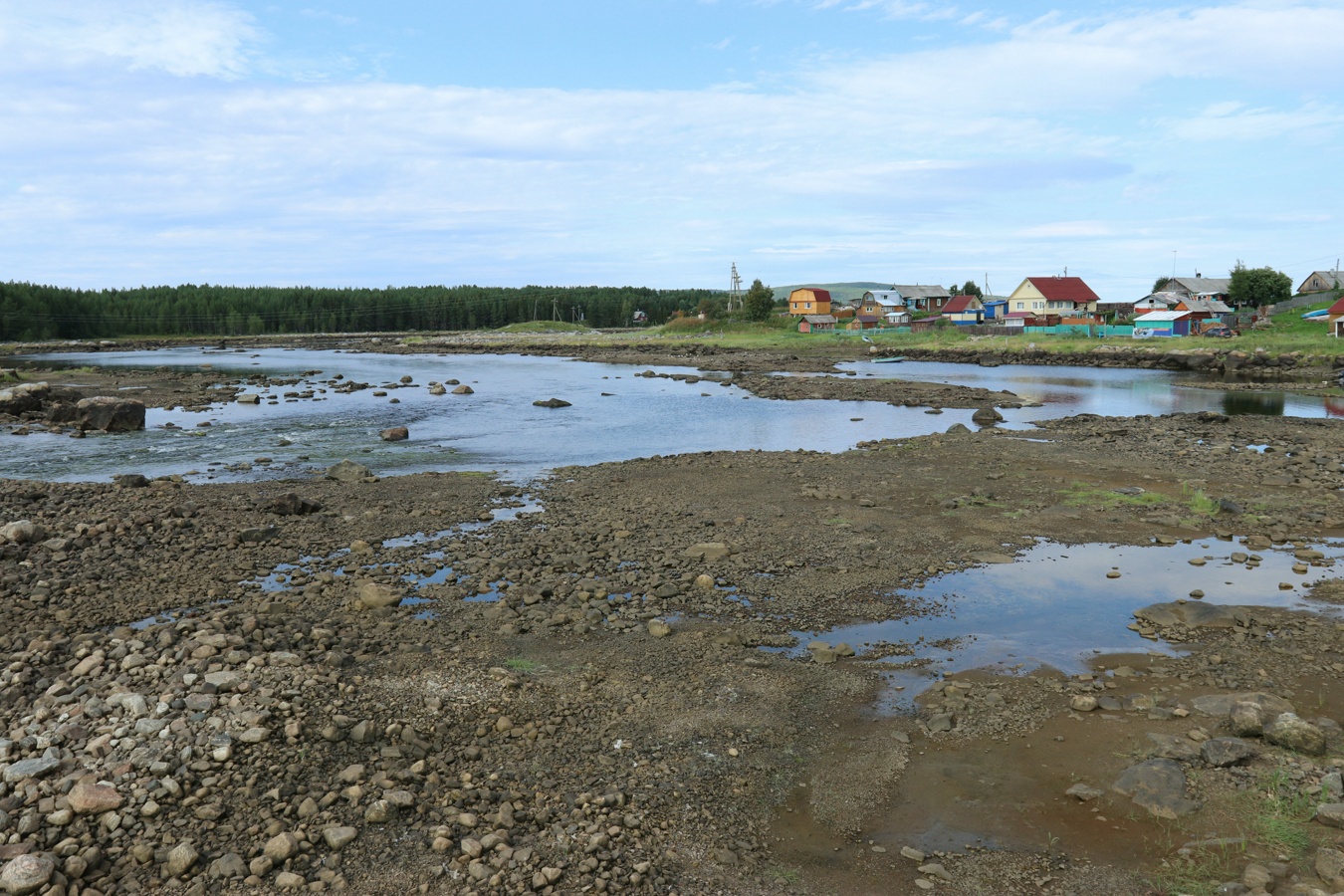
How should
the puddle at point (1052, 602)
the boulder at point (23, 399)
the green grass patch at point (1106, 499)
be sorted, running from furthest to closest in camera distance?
the boulder at point (23, 399) < the green grass patch at point (1106, 499) < the puddle at point (1052, 602)

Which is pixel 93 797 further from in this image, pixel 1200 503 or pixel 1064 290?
pixel 1064 290

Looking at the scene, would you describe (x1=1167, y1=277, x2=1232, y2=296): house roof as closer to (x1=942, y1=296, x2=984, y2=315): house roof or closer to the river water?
(x1=942, y1=296, x2=984, y2=315): house roof

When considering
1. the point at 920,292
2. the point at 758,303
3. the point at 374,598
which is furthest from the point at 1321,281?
the point at 374,598

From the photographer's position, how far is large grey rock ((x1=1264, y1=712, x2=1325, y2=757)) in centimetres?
815

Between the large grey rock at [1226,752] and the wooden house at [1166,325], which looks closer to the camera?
the large grey rock at [1226,752]

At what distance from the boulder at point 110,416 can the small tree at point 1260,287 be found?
5020 inches

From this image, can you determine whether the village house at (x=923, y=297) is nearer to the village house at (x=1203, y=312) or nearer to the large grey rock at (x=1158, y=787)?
the village house at (x=1203, y=312)

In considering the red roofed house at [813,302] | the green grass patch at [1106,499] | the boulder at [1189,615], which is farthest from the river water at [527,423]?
the red roofed house at [813,302]

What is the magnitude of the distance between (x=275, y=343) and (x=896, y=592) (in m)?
160

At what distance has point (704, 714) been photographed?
30.3 feet

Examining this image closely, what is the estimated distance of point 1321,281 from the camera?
12069 centimetres

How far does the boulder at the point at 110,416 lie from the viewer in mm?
35125

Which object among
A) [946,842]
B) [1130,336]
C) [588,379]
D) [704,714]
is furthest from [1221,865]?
[1130,336]

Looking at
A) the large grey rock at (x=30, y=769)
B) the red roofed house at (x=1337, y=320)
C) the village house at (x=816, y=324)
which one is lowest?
the large grey rock at (x=30, y=769)
